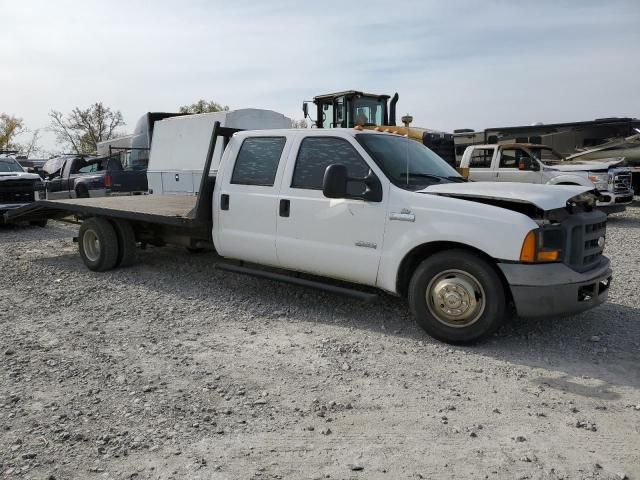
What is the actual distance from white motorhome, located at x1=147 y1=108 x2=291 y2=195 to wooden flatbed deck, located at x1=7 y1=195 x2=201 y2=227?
5.99m

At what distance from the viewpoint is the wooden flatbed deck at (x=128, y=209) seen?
6.30 metres

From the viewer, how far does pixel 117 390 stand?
145 inches

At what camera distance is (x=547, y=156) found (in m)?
15.0

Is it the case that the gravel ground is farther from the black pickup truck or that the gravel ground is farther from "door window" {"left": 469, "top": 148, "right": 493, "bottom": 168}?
the black pickup truck

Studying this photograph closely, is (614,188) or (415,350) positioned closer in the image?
(415,350)

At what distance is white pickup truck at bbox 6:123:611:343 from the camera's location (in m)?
4.21

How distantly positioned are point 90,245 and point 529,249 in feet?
19.9

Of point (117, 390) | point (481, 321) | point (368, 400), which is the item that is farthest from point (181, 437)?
point (481, 321)

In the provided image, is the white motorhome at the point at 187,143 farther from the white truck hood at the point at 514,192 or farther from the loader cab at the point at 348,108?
the white truck hood at the point at 514,192

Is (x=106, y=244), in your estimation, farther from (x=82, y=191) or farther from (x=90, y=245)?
(x=82, y=191)

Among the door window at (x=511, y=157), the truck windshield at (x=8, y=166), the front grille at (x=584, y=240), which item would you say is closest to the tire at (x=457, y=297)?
the front grille at (x=584, y=240)

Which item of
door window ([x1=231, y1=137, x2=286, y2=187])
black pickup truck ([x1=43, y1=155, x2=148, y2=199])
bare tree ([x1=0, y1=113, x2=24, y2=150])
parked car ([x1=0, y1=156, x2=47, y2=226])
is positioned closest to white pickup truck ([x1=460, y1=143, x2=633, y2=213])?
door window ([x1=231, y1=137, x2=286, y2=187])

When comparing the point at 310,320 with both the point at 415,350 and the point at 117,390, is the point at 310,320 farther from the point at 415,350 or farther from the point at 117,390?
the point at 117,390

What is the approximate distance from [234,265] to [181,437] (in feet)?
10.3
